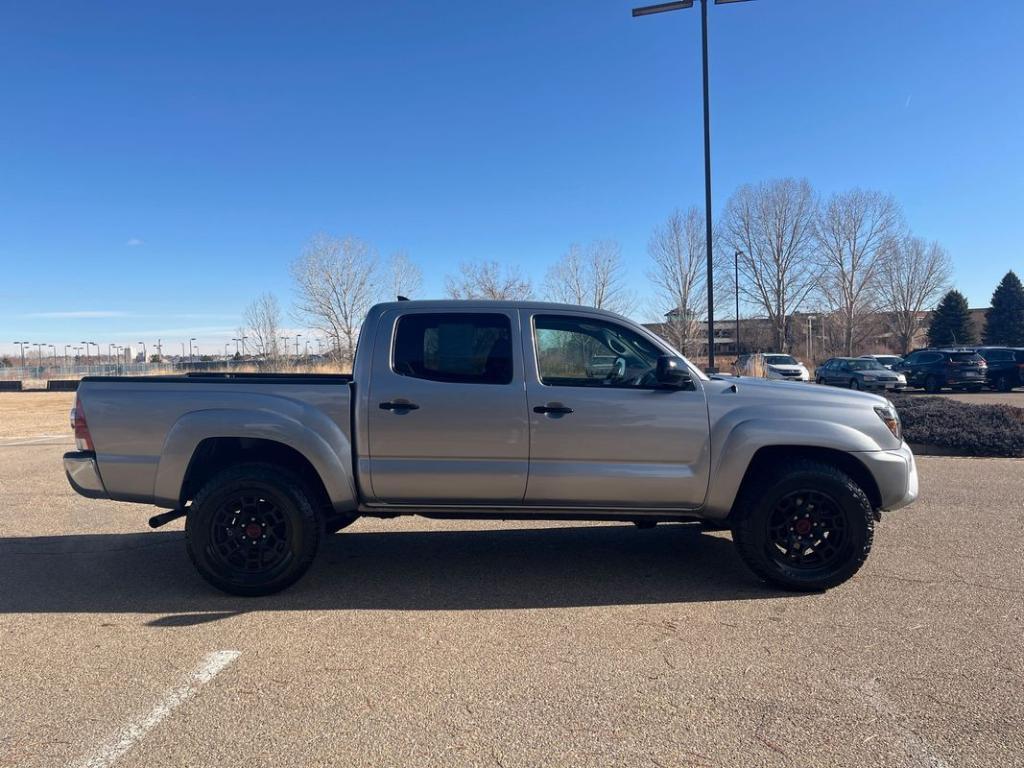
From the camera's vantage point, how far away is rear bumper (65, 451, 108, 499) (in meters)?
4.57

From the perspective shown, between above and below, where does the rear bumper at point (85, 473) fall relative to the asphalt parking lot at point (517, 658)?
above

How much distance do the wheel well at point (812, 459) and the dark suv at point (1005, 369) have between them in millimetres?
25260

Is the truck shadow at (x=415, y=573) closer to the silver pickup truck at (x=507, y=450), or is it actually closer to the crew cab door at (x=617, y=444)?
the silver pickup truck at (x=507, y=450)

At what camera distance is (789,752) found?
2705 millimetres

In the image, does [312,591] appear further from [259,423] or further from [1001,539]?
[1001,539]

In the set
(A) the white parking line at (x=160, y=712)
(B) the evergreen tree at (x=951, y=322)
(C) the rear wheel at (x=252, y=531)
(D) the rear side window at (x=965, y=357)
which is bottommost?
(A) the white parking line at (x=160, y=712)

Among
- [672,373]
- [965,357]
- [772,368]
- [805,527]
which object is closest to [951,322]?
[772,368]

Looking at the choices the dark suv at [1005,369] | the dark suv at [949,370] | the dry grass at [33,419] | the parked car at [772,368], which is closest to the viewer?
the dry grass at [33,419]

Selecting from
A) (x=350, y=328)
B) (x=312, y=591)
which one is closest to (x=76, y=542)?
(x=312, y=591)

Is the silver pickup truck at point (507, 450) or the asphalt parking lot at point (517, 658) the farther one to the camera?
the silver pickup truck at point (507, 450)

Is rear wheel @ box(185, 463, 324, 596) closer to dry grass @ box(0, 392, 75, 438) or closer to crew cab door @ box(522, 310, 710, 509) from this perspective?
crew cab door @ box(522, 310, 710, 509)

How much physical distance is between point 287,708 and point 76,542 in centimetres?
399

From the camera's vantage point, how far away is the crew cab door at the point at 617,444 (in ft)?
14.5

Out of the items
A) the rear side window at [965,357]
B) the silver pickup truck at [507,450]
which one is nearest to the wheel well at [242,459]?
the silver pickup truck at [507,450]
